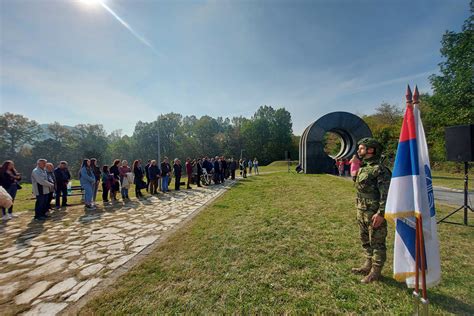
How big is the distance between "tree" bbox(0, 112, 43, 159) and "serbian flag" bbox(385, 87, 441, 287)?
58.8m

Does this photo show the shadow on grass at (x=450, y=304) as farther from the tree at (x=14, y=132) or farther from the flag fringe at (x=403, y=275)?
the tree at (x=14, y=132)

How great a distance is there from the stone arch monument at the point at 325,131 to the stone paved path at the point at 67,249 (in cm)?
1370

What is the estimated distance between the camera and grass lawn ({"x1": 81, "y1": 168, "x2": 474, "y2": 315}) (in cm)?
224

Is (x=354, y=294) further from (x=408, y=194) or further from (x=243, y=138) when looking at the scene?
(x=243, y=138)

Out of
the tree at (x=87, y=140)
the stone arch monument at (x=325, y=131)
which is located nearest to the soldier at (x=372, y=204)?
the stone arch monument at (x=325, y=131)

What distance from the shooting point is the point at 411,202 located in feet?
6.89

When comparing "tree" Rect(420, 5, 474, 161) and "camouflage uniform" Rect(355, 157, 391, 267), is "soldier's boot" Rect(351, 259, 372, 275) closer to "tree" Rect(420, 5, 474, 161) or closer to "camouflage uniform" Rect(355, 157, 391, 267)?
"camouflage uniform" Rect(355, 157, 391, 267)

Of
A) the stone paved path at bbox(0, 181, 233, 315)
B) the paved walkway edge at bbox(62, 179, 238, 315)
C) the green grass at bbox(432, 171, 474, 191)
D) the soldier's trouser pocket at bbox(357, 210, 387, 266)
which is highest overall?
the soldier's trouser pocket at bbox(357, 210, 387, 266)

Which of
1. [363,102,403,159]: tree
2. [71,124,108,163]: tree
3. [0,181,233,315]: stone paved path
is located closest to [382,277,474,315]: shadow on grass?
[0,181,233,315]: stone paved path

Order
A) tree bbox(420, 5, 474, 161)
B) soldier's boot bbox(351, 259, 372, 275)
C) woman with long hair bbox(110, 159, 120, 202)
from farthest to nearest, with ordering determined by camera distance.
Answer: tree bbox(420, 5, 474, 161) < woman with long hair bbox(110, 159, 120, 202) < soldier's boot bbox(351, 259, 372, 275)

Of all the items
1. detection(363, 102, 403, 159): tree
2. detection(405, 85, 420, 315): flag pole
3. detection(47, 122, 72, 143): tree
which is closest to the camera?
detection(405, 85, 420, 315): flag pole

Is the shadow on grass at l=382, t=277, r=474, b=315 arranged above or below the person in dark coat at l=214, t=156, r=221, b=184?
below

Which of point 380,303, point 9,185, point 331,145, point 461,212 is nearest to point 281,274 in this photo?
point 380,303

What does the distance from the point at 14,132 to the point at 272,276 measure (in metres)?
58.5
